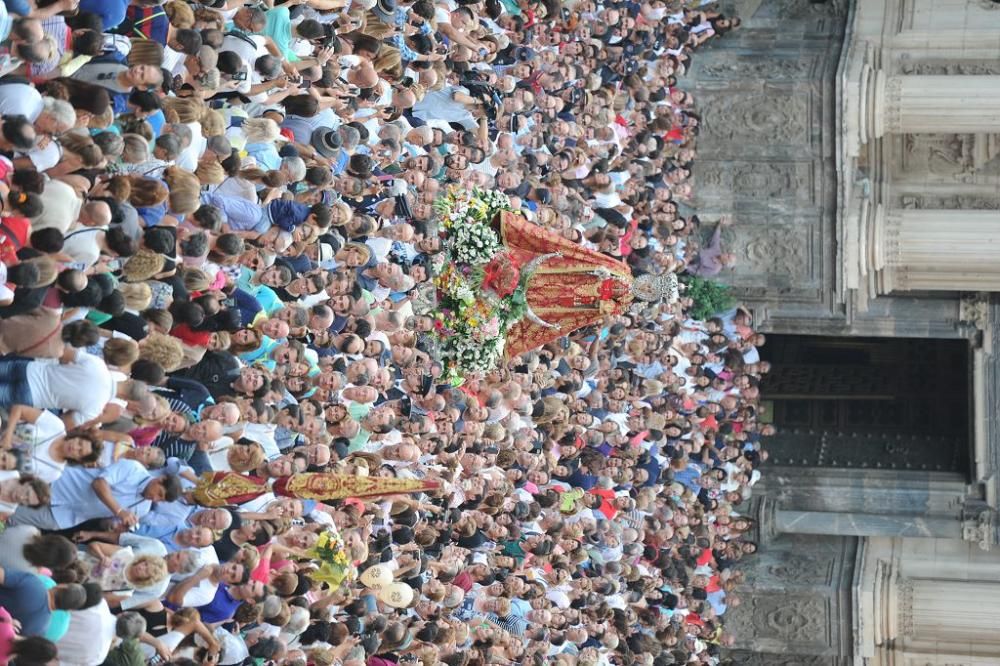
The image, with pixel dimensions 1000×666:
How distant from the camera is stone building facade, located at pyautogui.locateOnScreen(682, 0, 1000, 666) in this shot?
18453mm

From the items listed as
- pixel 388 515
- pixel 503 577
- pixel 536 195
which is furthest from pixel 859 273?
pixel 388 515

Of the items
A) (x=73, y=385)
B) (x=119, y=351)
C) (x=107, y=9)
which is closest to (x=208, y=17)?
(x=107, y=9)

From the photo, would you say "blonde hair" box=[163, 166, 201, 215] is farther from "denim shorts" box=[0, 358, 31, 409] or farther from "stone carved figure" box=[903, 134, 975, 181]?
"stone carved figure" box=[903, 134, 975, 181]

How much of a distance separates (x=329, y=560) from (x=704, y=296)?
7.87 meters

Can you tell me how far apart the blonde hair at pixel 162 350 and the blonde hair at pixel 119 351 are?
1.00ft

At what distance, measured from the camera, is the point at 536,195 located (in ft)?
49.6

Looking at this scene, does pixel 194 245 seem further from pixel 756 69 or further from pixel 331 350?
pixel 756 69

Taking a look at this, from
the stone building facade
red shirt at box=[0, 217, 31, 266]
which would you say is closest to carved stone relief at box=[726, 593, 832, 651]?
the stone building facade

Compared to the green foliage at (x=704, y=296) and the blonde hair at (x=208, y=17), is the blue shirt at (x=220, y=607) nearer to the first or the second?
the blonde hair at (x=208, y=17)

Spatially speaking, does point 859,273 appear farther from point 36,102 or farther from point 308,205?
point 36,102

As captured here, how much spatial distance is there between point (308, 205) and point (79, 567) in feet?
11.1

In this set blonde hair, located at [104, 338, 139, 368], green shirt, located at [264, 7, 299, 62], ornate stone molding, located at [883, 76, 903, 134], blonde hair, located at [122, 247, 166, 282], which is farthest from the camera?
ornate stone molding, located at [883, 76, 903, 134]

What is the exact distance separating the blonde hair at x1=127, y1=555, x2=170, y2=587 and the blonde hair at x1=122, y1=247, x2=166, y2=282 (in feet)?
5.24

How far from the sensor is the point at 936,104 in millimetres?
18203
